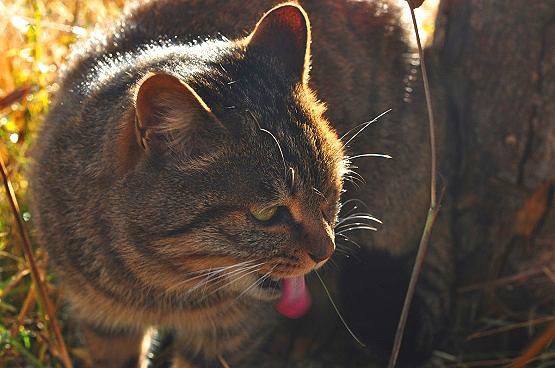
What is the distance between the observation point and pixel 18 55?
3.66 metres

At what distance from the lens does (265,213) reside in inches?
84.4

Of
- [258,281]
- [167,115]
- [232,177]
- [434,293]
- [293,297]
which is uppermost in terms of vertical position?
[167,115]

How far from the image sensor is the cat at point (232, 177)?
2.14m

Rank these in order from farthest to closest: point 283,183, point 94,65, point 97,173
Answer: point 94,65 < point 97,173 < point 283,183

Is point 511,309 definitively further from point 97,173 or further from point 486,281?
point 97,173

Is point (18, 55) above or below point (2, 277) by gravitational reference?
above

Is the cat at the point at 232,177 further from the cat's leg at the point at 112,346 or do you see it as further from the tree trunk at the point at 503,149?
the tree trunk at the point at 503,149

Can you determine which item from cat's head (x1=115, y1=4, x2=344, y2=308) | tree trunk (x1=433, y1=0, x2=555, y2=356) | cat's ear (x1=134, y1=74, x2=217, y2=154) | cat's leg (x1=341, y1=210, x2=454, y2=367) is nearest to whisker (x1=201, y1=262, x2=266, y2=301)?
cat's head (x1=115, y1=4, x2=344, y2=308)

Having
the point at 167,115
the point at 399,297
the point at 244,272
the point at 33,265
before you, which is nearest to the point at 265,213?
the point at 244,272

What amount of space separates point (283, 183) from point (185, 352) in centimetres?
111

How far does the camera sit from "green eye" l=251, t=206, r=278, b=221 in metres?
2.13

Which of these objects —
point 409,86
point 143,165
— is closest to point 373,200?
point 409,86

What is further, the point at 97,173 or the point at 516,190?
Answer: the point at 516,190

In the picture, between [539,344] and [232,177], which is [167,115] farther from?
[539,344]
